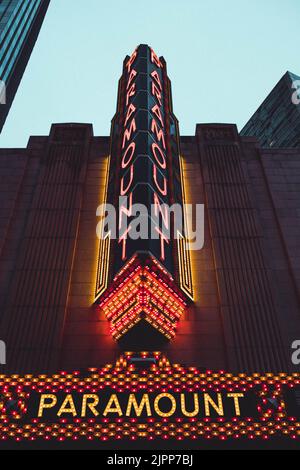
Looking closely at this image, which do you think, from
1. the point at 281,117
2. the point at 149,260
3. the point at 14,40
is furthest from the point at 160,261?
the point at 14,40

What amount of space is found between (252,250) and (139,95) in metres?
9.38

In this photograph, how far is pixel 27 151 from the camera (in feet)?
69.5

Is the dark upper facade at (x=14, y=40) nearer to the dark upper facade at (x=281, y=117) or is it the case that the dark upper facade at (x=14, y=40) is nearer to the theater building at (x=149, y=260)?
the theater building at (x=149, y=260)

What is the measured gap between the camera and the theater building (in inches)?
496

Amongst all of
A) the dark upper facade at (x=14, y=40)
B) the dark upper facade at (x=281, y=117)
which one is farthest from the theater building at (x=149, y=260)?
the dark upper facade at (x=281, y=117)

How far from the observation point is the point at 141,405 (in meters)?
10.1

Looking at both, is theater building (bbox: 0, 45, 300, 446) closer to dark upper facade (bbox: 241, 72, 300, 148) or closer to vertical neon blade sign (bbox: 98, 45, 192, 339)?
vertical neon blade sign (bbox: 98, 45, 192, 339)

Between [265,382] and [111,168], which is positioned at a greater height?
[111,168]

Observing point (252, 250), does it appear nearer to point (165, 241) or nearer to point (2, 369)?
point (165, 241)

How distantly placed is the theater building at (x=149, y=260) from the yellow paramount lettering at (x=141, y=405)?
54 millimetres

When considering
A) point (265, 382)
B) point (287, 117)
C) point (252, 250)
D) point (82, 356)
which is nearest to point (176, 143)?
point (252, 250)

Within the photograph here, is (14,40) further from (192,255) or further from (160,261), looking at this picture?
(160,261)

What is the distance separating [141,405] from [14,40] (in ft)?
175

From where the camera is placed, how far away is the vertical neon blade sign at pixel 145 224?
40.7ft
